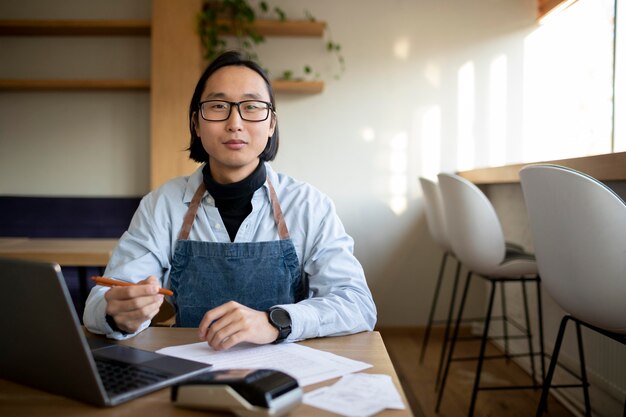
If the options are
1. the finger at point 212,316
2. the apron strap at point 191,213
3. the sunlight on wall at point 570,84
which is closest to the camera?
the finger at point 212,316

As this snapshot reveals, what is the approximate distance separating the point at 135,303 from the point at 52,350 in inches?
11.3

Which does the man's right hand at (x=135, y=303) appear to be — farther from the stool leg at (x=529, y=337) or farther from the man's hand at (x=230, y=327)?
the stool leg at (x=529, y=337)

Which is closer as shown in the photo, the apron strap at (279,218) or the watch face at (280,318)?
the watch face at (280,318)

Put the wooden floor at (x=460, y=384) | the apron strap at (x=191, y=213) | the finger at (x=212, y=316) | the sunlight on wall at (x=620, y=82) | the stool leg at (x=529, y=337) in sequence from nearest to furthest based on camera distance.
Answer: the finger at (x=212, y=316)
the apron strap at (x=191, y=213)
the wooden floor at (x=460, y=384)
the sunlight on wall at (x=620, y=82)
the stool leg at (x=529, y=337)

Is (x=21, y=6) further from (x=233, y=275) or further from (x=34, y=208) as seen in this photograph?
(x=233, y=275)

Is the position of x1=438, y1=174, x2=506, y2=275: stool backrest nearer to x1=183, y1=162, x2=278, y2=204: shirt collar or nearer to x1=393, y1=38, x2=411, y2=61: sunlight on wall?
x1=183, y1=162, x2=278, y2=204: shirt collar

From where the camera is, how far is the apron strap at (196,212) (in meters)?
1.41

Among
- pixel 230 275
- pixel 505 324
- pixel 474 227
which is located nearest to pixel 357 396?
pixel 230 275

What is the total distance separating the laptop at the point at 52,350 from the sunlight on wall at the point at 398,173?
10.5 ft

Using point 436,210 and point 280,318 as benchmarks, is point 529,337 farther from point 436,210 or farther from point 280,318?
point 280,318

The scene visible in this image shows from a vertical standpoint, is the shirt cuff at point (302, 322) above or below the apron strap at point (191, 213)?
below

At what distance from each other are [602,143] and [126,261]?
2.62m

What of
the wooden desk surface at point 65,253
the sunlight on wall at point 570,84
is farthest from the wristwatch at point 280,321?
the sunlight on wall at point 570,84

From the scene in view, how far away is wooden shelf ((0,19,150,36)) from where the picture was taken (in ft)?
12.3
